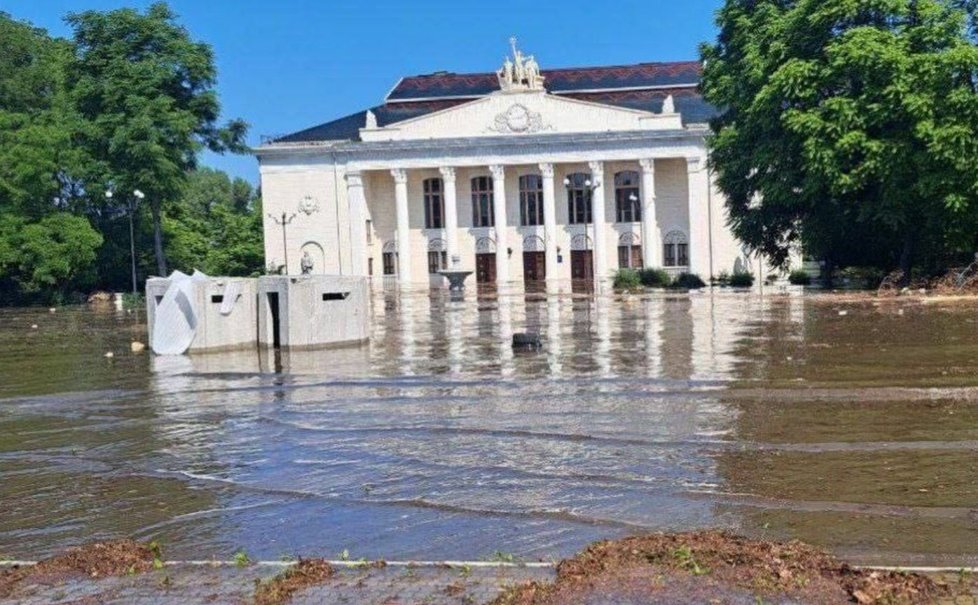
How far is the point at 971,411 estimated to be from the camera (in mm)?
9805

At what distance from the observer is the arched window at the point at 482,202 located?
76.6m

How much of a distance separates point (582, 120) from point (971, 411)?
2531 inches

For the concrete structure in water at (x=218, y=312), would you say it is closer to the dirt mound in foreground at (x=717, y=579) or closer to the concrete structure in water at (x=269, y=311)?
the concrete structure in water at (x=269, y=311)

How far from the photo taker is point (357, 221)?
7500cm

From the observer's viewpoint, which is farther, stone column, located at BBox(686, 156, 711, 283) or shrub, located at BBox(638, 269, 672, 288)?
stone column, located at BBox(686, 156, 711, 283)

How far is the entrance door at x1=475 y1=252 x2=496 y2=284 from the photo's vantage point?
247 ft

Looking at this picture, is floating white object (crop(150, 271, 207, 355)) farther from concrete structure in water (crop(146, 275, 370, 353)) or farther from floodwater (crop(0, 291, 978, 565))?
floodwater (crop(0, 291, 978, 565))

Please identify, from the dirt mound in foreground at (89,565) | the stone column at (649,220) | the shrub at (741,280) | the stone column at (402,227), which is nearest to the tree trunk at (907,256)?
the shrub at (741,280)

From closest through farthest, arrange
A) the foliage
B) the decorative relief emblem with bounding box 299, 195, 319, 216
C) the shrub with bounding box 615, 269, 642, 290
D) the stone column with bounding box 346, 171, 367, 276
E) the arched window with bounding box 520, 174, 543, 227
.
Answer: the shrub with bounding box 615, 269, 642, 290
the foliage
the stone column with bounding box 346, 171, 367, 276
the decorative relief emblem with bounding box 299, 195, 319, 216
the arched window with bounding box 520, 174, 543, 227

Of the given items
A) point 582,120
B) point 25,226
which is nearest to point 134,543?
point 25,226

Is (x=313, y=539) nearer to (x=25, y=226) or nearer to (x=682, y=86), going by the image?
(x=25, y=226)

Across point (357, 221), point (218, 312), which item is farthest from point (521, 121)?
point (218, 312)

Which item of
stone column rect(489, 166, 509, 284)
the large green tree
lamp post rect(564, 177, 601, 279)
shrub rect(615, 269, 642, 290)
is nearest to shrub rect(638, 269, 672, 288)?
shrub rect(615, 269, 642, 290)

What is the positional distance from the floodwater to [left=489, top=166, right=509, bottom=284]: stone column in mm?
56028
